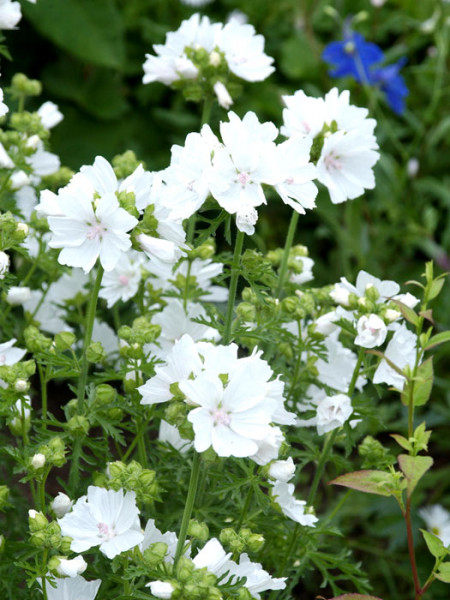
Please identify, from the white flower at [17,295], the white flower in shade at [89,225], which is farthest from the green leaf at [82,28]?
the white flower in shade at [89,225]

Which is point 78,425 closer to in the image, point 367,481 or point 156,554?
point 156,554

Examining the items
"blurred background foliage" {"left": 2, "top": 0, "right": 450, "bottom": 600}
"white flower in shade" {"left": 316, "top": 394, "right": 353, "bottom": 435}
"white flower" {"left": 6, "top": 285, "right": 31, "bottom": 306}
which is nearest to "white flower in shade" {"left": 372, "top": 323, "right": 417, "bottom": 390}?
"white flower in shade" {"left": 316, "top": 394, "right": 353, "bottom": 435}

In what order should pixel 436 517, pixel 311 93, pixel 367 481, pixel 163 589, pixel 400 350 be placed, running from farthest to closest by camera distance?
pixel 311 93, pixel 436 517, pixel 400 350, pixel 367 481, pixel 163 589

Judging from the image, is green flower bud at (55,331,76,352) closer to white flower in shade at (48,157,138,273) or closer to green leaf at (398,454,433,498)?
white flower in shade at (48,157,138,273)

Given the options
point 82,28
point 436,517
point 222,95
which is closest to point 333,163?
point 222,95

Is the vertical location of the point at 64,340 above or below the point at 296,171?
below

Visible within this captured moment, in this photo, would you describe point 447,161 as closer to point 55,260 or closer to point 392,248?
point 392,248

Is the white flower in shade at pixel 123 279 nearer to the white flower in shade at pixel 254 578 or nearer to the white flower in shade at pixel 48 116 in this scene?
the white flower in shade at pixel 48 116
